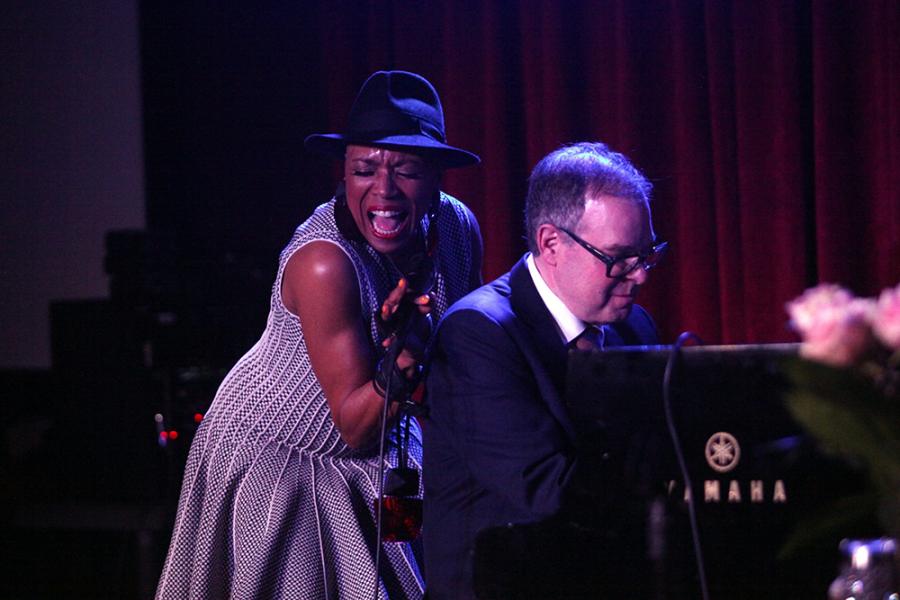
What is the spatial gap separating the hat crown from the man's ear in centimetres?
66

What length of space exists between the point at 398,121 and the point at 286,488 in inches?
38.5

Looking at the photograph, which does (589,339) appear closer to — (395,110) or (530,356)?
(530,356)

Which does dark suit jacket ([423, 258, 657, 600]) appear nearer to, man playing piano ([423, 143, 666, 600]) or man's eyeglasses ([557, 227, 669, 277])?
man playing piano ([423, 143, 666, 600])

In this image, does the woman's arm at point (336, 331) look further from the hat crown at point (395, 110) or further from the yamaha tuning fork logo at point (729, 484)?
the yamaha tuning fork logo at point (729, 484)

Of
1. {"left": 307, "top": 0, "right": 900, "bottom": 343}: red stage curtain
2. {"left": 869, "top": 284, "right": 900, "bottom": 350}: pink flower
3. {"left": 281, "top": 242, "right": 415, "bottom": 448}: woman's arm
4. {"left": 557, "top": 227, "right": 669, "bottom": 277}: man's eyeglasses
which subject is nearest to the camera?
{"left": 869, "top": 284, "right": 900, "bottom": 350}: pink flower

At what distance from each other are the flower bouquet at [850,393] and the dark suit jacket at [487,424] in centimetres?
88

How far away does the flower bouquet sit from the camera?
1112mm

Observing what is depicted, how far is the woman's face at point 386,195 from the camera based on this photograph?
284 centimetres

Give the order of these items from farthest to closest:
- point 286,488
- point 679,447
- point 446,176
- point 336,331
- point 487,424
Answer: point 446,176 → point 286,488 → point 336,331 → point 487,424 → point 679,447

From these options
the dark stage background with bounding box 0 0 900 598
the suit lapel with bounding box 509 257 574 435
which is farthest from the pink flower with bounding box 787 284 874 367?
the dark stage background with bounding box 0 0 900 598

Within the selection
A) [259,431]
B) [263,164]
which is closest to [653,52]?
[263,164]

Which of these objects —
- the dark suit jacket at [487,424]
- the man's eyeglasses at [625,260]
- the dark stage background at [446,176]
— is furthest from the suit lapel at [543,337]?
the dark stage background at [446,176]

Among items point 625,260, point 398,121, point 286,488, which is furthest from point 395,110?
point 286,488

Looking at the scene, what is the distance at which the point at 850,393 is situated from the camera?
112 cm
